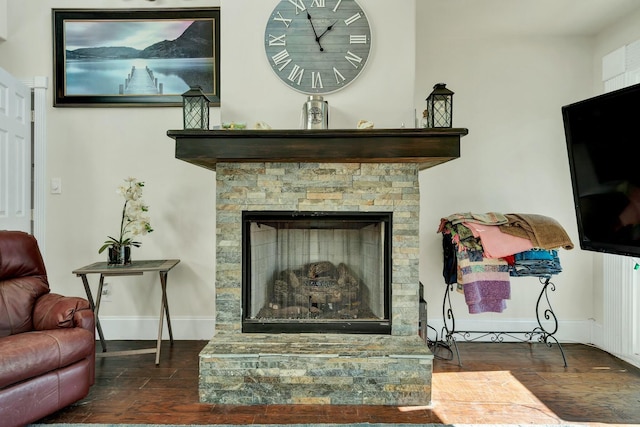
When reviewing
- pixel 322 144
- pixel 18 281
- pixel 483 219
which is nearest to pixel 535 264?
pixel 483 219

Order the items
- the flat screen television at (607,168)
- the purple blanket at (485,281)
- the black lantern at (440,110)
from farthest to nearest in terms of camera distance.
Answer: the purple blanket at (485,281), the black lantern at (440,110), the flat screen television at (607,168)

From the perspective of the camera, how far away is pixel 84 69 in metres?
3.14

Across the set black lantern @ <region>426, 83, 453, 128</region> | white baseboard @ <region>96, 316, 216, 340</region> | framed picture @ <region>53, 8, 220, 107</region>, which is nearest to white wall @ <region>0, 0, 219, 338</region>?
white baseboard @ <region>96, 316, 216, 340</region>

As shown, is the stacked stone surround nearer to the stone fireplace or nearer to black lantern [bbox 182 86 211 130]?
the stone fireplace

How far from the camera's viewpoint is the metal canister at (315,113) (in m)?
2.39

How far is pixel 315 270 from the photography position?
259 cm

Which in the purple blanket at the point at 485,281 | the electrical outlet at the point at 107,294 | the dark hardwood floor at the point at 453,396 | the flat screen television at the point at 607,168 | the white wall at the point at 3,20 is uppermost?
the white wall at the point at 3,20

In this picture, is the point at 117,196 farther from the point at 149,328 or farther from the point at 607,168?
the point at 607,168

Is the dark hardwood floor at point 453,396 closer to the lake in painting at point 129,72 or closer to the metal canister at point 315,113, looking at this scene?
the metal canister at point 315,113

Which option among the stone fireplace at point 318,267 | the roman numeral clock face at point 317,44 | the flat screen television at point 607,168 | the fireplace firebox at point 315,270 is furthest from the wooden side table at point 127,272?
the flat screen television at point 607,168

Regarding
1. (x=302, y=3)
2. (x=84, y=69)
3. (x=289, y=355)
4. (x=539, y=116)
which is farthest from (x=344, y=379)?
(x=84, y=69)

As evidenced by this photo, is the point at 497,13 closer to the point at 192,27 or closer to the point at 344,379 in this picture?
the point at 192,27

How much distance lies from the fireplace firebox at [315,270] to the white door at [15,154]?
6.18ft

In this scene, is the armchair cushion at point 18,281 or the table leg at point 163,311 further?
the table leg at point 163,311
